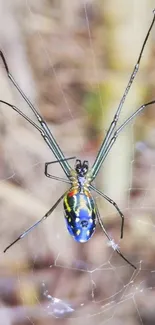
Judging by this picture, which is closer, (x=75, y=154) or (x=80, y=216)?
(x=80, y=216)

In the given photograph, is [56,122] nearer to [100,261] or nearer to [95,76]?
[95,76]

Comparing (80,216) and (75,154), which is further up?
(75,154)

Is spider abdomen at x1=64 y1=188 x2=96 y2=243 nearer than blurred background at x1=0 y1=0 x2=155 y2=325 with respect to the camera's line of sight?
Yes

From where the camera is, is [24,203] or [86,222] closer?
[86,222]

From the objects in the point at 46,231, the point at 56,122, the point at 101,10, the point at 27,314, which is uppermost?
the point at 101,10

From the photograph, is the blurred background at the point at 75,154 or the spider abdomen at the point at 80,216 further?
the blurred background at the point at 75,154

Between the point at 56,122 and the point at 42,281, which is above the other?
the point at 56,122

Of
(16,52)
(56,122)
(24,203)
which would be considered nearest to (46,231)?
(24,203)
